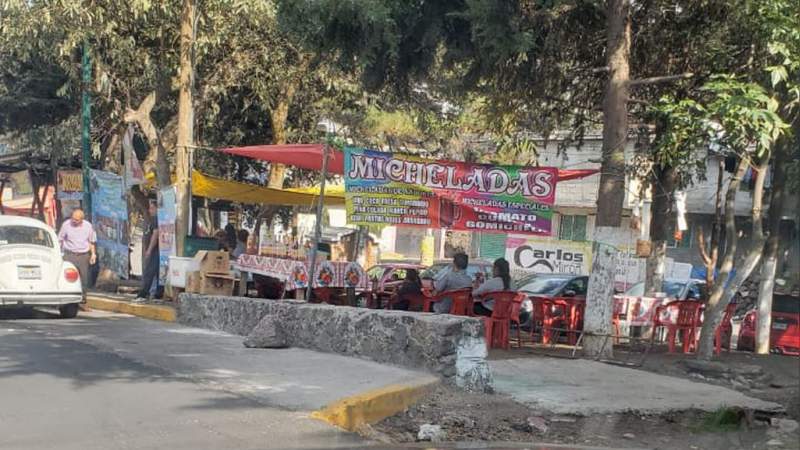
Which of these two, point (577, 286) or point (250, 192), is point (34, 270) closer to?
point (250, 192)

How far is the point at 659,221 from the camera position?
1468 centimetres

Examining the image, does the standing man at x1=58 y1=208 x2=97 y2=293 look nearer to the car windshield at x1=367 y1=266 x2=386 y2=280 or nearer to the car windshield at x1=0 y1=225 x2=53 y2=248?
the car windshield at x1=0 y1=225 x2=53 y2=248

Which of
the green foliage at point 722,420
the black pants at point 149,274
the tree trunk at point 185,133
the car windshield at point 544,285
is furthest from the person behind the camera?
the car windshield at point 544,285

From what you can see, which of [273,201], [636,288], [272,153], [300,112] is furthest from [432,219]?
[300,112]

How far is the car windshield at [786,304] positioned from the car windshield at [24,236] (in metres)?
12.4

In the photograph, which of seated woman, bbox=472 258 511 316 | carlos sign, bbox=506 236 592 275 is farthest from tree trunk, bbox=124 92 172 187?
carlos sign, bbox=506 236 592 275

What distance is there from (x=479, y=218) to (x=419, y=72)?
2.36 metres

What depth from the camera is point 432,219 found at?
489 inches

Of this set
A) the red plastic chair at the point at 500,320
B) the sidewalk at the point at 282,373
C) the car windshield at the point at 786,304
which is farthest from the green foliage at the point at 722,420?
the car windshield at the point at 786,304

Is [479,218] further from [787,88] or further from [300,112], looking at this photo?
[300,112]

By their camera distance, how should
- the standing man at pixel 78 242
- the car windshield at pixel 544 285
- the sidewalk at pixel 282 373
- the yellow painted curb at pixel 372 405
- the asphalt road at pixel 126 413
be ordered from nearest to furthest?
the asphalt road at pixel 126 413 → the yellow painted curb at pixel 372 405 → the sidewalk at pixel 282 373 → the standing man at pixel 78 242 → the car windshield at pixel 544 285

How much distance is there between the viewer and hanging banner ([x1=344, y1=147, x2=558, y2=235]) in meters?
12.0

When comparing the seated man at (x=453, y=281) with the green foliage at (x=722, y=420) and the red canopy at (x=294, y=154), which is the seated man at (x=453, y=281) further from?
the green foliage at (x=722, y=420)

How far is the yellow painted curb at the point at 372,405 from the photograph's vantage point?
700 centimetres
